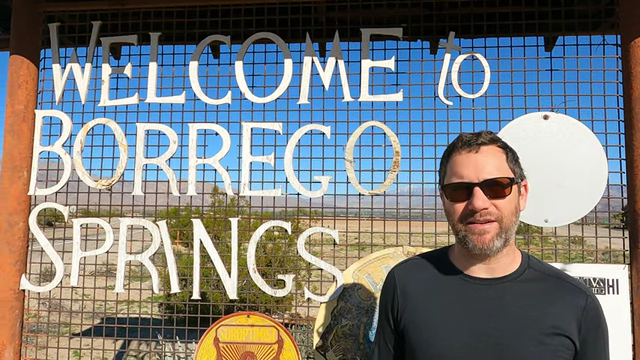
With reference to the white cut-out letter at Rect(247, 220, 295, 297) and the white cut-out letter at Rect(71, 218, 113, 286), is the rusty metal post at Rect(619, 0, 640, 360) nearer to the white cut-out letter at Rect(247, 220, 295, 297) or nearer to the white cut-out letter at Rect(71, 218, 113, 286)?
the white cut-out letter at Rect(247, 220, 295, 297)

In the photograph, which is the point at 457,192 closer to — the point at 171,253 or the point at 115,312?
the point at 171,253

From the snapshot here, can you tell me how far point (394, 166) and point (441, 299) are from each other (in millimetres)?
1745

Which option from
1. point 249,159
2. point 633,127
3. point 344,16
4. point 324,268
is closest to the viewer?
point 633,127

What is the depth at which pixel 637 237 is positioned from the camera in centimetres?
283

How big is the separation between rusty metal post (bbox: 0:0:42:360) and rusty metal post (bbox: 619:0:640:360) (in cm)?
435

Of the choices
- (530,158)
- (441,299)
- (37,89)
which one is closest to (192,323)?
(37,89)

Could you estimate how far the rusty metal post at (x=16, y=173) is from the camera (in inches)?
129

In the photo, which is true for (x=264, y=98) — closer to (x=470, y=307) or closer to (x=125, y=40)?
(x=125, y=40)

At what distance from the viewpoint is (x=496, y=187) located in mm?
1602

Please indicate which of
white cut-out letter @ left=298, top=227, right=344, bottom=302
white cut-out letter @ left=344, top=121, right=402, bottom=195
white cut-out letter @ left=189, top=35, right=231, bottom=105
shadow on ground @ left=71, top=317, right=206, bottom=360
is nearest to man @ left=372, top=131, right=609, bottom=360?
white cut-out letter @ left=298, top=227, right=344, bottom=302

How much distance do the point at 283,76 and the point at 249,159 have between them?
0.71 meters

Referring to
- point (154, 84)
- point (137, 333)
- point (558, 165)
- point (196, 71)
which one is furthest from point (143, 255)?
point (137, 333)

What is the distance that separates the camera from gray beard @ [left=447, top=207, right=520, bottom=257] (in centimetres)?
157

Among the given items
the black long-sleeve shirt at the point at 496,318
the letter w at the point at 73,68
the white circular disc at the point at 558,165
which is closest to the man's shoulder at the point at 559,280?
the black long-sleeve shirt at the point at 496,318
